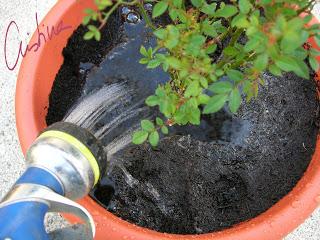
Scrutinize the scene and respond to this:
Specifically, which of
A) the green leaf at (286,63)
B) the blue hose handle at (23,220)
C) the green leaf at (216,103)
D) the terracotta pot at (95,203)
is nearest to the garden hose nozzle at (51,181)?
the blue hose handle at (23,220)

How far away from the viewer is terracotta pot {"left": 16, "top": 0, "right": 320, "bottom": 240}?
921mm

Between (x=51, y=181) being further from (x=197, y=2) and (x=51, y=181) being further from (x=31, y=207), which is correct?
(x=197, y=2)

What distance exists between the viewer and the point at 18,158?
1274 millimetres

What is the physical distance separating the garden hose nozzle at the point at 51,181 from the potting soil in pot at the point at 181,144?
0.22 metres

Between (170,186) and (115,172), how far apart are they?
0.13 meters

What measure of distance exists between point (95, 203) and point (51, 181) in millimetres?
212

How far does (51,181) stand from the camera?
0.77 meters

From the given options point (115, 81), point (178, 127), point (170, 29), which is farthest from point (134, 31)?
point (170, 29)

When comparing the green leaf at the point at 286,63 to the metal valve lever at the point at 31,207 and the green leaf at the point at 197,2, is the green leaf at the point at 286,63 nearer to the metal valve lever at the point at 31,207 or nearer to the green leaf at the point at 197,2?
the green leaf at the point at 197,2

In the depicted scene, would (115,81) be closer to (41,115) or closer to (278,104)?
(41,115)

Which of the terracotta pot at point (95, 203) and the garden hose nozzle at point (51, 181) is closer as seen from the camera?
the garden hose nozzle at point (51, 181)

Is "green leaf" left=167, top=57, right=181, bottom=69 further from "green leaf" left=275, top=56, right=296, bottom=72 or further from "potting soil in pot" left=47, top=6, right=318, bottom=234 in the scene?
"potting soil in pot" left=47, top=6, right=318, bottom=234

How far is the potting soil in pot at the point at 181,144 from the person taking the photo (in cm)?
107

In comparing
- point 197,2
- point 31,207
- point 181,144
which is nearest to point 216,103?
point 197,2
